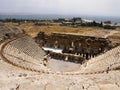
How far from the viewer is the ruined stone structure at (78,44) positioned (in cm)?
4099

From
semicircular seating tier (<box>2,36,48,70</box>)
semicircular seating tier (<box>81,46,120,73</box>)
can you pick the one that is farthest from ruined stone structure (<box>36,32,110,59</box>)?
semicircular seating tier (<box>81,46,120,73</box>)

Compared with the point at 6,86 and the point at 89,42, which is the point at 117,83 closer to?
the point at 6,86

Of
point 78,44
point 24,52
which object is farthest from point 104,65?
point 78,44

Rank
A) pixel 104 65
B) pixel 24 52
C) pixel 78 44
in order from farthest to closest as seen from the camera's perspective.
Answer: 1. pixel 78 44
2. pixel 24 52
3. pixel 104 65

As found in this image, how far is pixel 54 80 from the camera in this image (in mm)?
14836

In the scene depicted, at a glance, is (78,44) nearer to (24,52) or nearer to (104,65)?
(24,52)

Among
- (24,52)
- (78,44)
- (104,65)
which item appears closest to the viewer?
(104,65)

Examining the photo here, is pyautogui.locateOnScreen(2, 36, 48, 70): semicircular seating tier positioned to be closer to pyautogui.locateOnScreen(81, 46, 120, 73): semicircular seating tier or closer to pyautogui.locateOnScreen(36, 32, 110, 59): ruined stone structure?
pyautogui.locateOnScreen(81, 46, 120, 73): semicircular seating tier

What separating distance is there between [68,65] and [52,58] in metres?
5.15

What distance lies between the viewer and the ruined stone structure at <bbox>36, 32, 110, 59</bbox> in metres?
41.0

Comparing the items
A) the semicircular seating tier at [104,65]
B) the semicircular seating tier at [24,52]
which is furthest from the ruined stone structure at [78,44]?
the semicircular seating tier at [104,65]

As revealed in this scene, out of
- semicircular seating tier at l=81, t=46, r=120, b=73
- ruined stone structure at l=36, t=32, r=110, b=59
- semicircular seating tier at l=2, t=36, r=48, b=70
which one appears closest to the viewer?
semicircular seating tier at l=81, t=46, r=120, b=73

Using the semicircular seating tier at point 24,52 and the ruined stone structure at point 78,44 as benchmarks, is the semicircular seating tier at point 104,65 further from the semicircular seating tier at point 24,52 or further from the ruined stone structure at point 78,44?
the ruined stone structure at point 78,44

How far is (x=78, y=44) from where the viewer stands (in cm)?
4662
